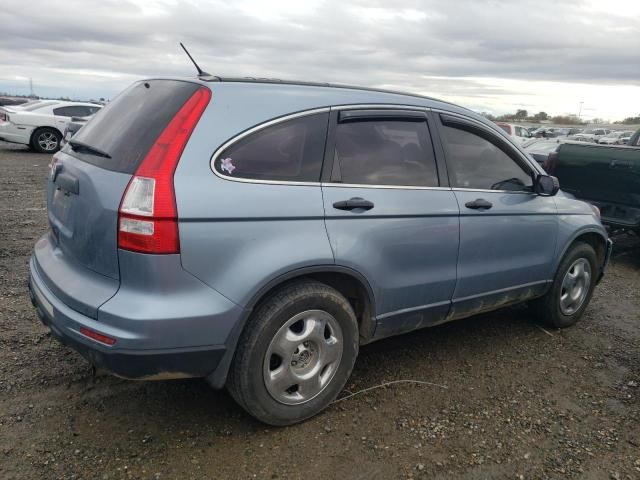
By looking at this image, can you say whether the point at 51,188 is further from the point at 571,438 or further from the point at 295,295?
the point at 571,438

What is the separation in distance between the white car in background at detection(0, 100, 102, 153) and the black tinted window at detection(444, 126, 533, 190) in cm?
1432

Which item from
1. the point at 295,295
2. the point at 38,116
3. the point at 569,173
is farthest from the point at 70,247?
the point at 38,116

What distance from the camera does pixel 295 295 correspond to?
9.05 ft

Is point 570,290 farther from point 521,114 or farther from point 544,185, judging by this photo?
point 521,114

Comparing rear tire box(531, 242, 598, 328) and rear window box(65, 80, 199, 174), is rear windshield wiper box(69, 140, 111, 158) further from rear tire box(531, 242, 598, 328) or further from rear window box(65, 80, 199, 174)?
rear tire box(531, 242, 598, 328)

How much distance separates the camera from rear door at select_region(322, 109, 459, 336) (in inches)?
116

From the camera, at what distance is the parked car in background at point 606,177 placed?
261 inches

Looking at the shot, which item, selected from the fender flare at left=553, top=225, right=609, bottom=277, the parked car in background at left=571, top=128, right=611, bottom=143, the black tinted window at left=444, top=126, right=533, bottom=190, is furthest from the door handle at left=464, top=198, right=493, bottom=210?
the parked car in background at left=571, top=128, right=611, bottom=143

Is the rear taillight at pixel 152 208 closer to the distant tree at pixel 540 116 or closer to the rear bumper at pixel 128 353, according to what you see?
the rear bumper at pixel 128 353

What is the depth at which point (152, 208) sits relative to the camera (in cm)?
237

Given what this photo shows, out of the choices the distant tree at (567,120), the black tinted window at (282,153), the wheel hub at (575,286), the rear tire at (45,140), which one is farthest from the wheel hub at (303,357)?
the distant tree at (567,120)

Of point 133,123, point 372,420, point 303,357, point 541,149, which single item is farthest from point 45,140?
point 372,420

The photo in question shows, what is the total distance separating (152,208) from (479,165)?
2.30m

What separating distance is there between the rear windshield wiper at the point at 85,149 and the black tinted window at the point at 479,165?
6.74 feet
